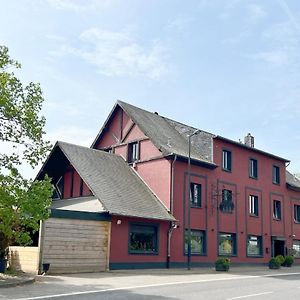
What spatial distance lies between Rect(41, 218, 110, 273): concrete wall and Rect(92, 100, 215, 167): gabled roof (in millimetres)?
7269

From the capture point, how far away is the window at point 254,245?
32844 millimetres

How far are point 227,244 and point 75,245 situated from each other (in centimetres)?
1346

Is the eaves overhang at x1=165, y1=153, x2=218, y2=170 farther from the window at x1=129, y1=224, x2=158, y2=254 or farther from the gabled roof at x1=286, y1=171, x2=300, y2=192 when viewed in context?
the gabled roof at x1=286, y1=171, x2=300, y2=192

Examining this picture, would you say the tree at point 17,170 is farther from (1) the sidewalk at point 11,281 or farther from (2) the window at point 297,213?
(2) the window at point 297,213

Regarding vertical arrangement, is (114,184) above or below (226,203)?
above

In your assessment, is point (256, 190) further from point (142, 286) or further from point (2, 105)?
point (2, 105)

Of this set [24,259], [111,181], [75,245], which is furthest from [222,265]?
[24,259]

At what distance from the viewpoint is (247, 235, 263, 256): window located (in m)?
32.8

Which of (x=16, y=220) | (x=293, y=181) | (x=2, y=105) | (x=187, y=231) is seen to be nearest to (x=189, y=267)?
(x=187, y=231)

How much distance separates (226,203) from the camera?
30.7 m

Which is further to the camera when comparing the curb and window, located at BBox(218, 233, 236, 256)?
window, located at BBox(218, 233, 236, 256)

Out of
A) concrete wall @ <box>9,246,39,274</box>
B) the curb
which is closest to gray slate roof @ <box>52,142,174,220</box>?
concrete wall @ <box>9,246,39,274</box>

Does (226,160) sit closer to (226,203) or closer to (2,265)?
(226,203)

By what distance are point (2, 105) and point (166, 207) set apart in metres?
13.1
